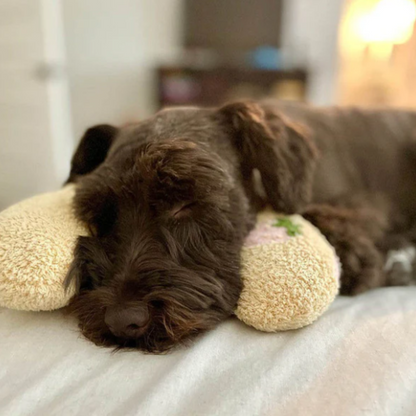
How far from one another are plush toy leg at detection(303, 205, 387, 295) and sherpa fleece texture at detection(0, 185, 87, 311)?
921mm

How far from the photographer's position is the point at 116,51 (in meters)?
6.50

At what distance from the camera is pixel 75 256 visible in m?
1.26

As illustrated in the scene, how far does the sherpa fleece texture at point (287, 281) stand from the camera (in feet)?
Result: 3.84

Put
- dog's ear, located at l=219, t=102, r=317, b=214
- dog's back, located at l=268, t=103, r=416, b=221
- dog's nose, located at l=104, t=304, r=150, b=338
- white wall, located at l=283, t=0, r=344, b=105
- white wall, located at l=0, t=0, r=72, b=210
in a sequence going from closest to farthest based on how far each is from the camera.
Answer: dog's nose, located at l=104, t=304, r=150, b=338, dog's ear, located at l=219, t=102, r=317, b=214, dog's back, located at l=268, t=103, r=416, b=221, white wall, located at l=0, t=0, r=72, b=210, white wall, located at l=283, t=0, r=344, b=105

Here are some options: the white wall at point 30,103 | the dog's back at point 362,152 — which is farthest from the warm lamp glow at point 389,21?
the white wall at point 30,103

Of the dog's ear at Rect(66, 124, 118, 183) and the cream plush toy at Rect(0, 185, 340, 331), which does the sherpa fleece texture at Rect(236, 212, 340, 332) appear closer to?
the cream plush toy at Rect(0, 185, 340, 331)

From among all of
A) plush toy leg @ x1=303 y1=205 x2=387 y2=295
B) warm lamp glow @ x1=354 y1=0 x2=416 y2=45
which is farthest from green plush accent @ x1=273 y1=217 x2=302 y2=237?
warm lamp glow @ x1=354 y1=0 x2=416 y2=45

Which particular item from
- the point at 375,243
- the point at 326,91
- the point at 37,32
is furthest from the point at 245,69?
the point at 375,243

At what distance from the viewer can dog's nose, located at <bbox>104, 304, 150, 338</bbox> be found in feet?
3.58

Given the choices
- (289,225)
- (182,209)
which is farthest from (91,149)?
(289,225)

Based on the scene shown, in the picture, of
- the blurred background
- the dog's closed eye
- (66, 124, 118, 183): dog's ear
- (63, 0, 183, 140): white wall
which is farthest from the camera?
(63, 0, 183, 140): white wall

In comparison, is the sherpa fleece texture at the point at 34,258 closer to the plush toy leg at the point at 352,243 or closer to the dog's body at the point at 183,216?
the dog's body at the point at 183,216

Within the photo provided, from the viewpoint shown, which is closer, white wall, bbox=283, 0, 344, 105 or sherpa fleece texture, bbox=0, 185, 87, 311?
sherpa fleece texture, bbox=0, 185, 87, 311

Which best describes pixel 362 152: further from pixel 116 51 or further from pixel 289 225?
pixel 116 51
